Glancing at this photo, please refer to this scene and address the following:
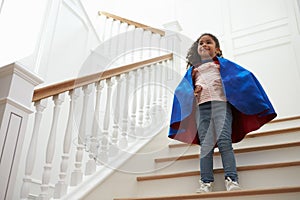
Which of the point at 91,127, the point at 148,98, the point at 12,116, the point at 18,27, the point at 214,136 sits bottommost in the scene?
the point at 12,116

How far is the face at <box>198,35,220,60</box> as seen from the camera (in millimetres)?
2221

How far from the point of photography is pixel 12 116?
1221 millimetres

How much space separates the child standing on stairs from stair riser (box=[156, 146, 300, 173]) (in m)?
0.14

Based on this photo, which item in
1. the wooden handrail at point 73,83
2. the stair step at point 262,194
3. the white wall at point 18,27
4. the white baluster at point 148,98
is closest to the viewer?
the stair step at point 262,194

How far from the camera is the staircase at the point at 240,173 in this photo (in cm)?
143

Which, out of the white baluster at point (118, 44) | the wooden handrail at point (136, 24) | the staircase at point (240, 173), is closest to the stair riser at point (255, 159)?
the staircase at point (240, 173)

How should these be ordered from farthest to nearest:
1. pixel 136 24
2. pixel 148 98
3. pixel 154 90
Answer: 1. pixel 136 24
2. pixel 154 90
3. pixel 148 98

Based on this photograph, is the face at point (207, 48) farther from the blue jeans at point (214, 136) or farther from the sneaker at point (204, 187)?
the sneaker at point (204, 187)

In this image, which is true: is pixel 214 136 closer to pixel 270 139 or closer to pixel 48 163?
pixel 270 139

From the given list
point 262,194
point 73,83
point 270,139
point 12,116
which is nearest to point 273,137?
point 270,139

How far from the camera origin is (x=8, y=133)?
118cm

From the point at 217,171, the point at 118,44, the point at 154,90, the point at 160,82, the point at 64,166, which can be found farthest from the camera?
the point at 118,44

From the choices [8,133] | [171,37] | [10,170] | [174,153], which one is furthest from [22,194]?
[171,37]

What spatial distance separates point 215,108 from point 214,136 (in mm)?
174
